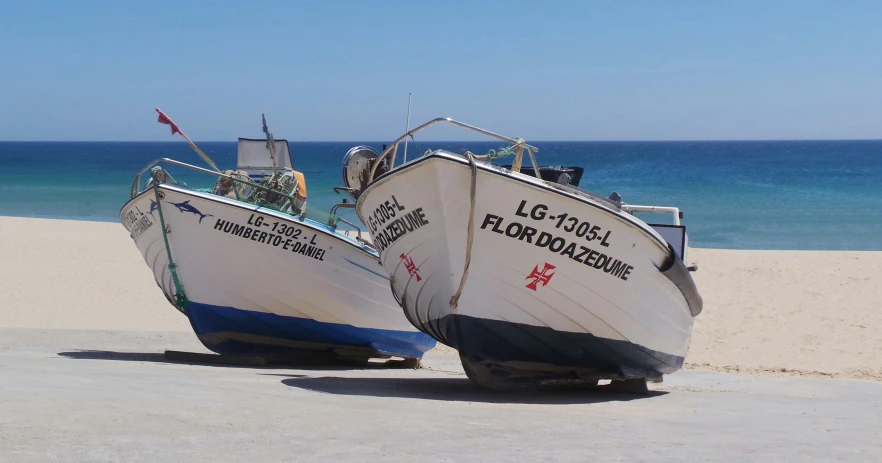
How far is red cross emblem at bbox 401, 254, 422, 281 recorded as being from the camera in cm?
784

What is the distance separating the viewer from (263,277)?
988 cm

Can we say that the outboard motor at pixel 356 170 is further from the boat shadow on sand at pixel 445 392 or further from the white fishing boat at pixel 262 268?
the boat shadow on sand at pixel 445 392

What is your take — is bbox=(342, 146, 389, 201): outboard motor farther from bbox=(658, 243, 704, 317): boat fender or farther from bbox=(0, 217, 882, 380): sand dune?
bbox=(0, 217, 882, 380): sand dune

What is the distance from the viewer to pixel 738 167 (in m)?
81.7

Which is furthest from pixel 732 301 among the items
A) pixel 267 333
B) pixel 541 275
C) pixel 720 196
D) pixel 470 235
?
pixel 720 196

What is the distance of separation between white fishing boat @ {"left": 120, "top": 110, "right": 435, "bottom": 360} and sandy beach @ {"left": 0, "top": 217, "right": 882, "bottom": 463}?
1.80 ft

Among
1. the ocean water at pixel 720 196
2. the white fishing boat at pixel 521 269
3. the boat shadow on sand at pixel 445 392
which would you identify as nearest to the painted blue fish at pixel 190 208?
the boat shadow on sand at pixel 445 392

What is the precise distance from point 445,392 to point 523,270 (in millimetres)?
1350

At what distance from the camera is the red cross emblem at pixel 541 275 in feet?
23.9

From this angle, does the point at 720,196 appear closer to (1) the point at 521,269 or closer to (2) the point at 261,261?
(2) the point at 261,261

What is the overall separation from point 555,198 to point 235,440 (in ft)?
9.64

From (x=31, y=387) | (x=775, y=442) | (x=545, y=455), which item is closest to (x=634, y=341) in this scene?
(x=775, y=442)

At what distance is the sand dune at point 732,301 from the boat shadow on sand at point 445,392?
12.1 ft

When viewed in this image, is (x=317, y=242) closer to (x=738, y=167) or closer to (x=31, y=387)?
(x=31, y=387)
